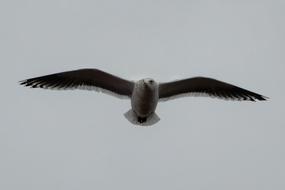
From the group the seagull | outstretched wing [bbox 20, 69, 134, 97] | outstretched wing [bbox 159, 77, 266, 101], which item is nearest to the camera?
the seagull

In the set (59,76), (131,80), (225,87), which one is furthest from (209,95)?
(59,76)

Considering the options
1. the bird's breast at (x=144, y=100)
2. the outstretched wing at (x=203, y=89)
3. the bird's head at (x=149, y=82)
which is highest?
the outstretched wing at (x=203, y=89)

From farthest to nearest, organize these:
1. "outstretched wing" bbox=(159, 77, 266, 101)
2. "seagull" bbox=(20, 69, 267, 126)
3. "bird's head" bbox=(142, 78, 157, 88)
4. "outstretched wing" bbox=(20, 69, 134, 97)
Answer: "outstretched wing" bbox=(159, 77, 266, 101) < "outstretched wing" bbox=(20, 69, 134, 97) < "seagull" bbox=(20, 69, 267, 126) < "bird's head" bbox=(142, 78, 157, 88)

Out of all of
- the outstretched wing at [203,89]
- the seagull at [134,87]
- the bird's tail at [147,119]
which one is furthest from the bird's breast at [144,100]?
the outstretched wing at [203,89]

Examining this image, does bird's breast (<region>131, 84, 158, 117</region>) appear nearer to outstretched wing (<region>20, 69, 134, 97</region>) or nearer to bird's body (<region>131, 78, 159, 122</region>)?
bird's body (<region>131, 78, 159, 122</region>)

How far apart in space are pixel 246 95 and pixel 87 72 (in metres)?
2.88

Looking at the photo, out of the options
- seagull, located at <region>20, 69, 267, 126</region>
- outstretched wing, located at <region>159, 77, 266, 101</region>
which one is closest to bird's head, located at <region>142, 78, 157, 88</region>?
seagull, located at <region>20, 69, 267, 126</region>

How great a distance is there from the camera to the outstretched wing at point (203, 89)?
1472cm

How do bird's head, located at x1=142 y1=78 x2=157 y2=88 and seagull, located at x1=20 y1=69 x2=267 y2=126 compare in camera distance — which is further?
seagull, located at x1=20 y1=69 x2=267 y2=126

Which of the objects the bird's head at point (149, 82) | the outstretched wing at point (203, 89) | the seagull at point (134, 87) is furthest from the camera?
the outstretched wing at point (203, 89)

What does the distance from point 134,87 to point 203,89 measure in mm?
1358

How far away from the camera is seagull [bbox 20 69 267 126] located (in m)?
14.4

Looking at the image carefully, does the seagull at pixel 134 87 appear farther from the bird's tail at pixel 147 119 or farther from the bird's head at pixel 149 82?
the bird's head at pixel 149 82

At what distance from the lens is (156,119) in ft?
47.8
